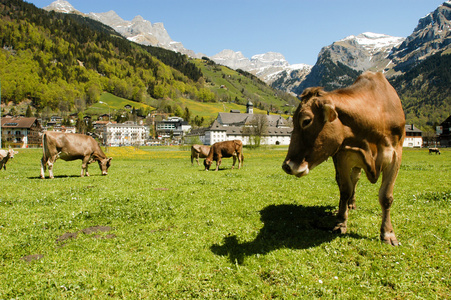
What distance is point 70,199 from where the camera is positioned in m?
10.0

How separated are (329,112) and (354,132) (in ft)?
2.48

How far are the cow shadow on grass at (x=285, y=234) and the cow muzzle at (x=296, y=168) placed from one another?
1.87 m

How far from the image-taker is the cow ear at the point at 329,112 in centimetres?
446

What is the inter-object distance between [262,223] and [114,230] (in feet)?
13.0

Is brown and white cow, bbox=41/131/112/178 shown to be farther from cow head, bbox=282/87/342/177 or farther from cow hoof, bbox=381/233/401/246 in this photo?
cow hoof, bbox=381/233/401/246

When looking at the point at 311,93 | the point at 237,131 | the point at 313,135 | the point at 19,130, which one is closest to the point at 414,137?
the point at 237,131

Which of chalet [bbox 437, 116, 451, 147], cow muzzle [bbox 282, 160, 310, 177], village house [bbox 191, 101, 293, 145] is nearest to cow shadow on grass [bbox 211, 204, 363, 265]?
cow muzzle [bbox 282, 160, 310, 177]

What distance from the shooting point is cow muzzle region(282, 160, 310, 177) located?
176 inches

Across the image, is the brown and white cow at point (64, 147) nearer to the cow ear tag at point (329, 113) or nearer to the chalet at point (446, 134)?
the cow ear tag at point (329, 113)

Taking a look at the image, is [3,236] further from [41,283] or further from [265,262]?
[265,262]

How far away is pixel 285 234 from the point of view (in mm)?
6109

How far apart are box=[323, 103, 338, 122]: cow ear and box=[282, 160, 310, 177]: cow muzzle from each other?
2.86 ft

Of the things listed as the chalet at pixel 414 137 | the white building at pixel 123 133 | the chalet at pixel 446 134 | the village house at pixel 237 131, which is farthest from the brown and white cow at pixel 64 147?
the chalet at pixel 414 137

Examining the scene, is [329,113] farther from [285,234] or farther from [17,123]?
[17,123]
